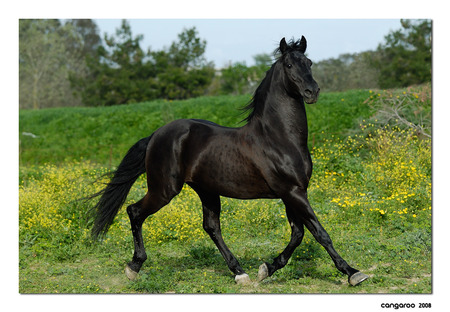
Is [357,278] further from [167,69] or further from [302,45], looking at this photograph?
[167,69]

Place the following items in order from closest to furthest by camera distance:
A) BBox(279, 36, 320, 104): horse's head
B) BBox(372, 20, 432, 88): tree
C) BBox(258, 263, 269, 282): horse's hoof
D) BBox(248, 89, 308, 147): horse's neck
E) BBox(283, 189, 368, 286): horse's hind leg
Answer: BBox(279, 36, 320, 104): horse's head, BBox(283, 189, 368, 286): horse's hind leg, BBox(248, 89, 308, 147): horse's neck, BBox(258, 263, 269, 282): horse's hoof, BBox(372, 20, 432, 88): tree

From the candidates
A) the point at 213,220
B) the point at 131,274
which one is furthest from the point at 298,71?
the point at 131,274

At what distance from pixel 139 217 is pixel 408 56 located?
21.8 m

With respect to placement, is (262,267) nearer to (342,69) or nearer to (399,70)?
(399,70)

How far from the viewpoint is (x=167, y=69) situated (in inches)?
1175

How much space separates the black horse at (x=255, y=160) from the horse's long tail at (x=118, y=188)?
0.7 inches

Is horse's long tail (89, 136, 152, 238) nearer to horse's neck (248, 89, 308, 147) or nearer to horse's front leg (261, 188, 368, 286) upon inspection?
horse's neck (248, 89, 308, 147)

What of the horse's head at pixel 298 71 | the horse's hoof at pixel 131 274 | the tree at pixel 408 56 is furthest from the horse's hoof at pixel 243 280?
the tree at pixel 408 56

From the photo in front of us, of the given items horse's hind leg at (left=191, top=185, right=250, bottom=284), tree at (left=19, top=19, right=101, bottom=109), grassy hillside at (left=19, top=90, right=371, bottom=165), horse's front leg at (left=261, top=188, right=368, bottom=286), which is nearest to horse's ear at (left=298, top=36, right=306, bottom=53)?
horse's front leg at (left=261, top=188, right=368, bottom=286)

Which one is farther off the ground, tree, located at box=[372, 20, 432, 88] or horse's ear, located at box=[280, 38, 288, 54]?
tree, located at box=[372, 20, 432, 88]

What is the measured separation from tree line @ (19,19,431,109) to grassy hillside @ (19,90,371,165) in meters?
5.90

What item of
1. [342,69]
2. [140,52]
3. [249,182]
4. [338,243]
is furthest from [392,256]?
[342,69]

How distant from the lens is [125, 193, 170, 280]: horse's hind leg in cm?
538

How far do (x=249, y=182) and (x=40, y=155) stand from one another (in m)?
16.0
